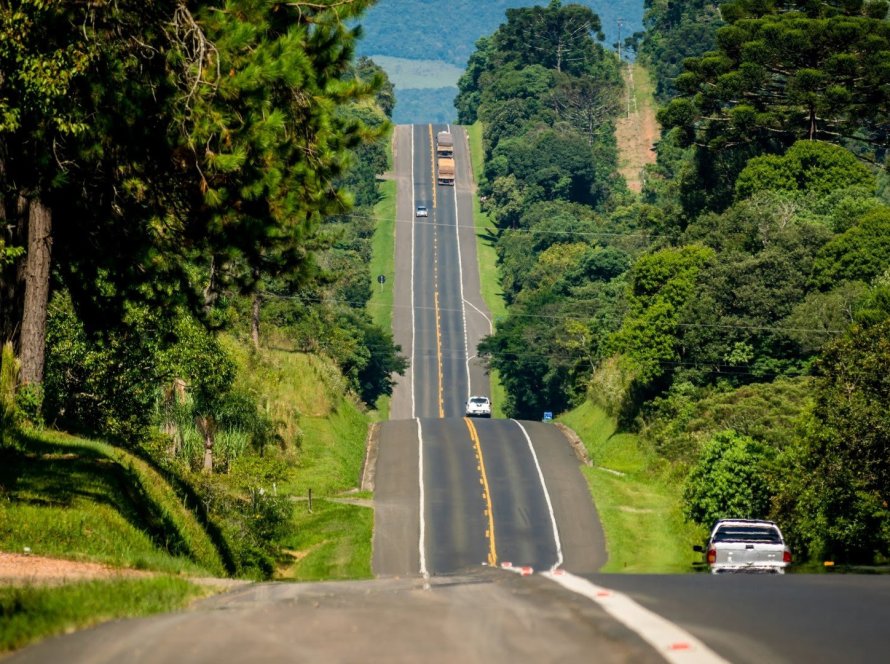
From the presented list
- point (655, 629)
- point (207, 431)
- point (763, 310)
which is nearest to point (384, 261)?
point (763, 310)

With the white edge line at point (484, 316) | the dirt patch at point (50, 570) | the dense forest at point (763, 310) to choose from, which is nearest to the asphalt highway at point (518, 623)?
the dirt patch at point (50, 570)

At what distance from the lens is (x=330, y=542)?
58.3m

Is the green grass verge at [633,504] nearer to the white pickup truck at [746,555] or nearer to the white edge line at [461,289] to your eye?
the white pickup truck at [746,555]

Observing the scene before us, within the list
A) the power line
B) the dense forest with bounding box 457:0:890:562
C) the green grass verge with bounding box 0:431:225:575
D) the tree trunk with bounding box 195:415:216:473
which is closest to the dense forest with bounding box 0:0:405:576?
the green grass verge with bounding box 0:431:225:575

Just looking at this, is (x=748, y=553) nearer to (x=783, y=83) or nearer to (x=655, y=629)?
(x=655, y=629)

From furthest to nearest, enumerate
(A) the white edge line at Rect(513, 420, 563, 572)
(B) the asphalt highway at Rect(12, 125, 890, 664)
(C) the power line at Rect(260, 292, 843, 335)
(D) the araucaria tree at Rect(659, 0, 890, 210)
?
(D) the araucaria tree at Rect(659, 0, 890, 210), (C) the power line at Rect(260, 292, 843, 335), (A) the white edge line at Rect(513, 420, 563, 572), (B) the asphalt highway at Rect(12, 125, 890, 664)

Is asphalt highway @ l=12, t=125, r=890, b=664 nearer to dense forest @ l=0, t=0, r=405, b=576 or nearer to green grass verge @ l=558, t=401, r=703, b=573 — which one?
dense forest @ l=0, t=0, r=405, b=576

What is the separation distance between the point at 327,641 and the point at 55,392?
94.6 ft

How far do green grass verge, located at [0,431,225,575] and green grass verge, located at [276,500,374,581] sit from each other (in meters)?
18.3

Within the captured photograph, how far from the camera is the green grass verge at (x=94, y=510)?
20734 mm

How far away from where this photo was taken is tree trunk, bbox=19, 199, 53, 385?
27.1 metres

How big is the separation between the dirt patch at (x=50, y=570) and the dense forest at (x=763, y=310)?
29590 mm

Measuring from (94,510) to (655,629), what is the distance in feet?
50.1

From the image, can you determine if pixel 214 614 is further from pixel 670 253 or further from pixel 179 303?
pixel 670 253
